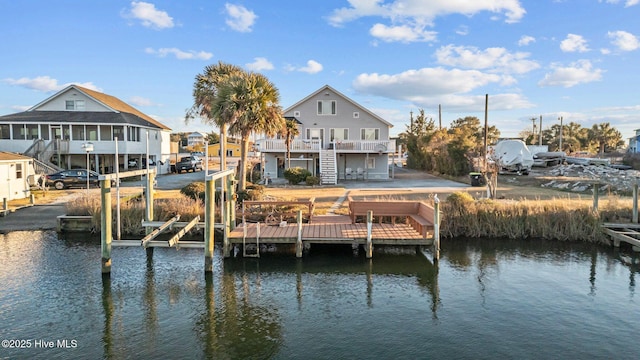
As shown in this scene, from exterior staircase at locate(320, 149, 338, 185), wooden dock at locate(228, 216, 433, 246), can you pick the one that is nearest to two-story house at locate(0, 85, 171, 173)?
exterior staircase at locate(320, 149, 338, 185)

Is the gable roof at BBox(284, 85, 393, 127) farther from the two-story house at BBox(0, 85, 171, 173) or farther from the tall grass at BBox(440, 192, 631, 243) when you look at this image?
the tall grass at BBox(440, 192, 631, 243)

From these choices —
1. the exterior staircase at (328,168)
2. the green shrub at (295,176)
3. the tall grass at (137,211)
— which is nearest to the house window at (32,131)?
the tall grass at (137,211)

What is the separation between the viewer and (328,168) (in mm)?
33781

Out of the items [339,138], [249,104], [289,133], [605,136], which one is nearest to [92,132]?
[289,133]

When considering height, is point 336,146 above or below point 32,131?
below

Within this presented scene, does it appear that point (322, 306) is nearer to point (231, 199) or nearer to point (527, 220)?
point (231, 199)

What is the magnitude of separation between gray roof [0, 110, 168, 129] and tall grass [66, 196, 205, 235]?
18.9 meters

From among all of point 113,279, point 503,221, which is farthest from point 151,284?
point 503,221

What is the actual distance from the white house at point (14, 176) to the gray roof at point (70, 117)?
9804 millimetres

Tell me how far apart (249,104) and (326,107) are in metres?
17.5

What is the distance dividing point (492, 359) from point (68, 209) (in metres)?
18.1

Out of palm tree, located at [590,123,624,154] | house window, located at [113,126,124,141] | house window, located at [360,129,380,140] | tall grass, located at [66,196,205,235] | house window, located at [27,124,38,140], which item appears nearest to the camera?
tall grass, located at [66,196,205,235]

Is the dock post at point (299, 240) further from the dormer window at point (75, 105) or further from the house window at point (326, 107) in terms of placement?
the dormer window at point (75, 105)

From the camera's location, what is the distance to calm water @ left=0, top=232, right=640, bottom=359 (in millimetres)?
8422
